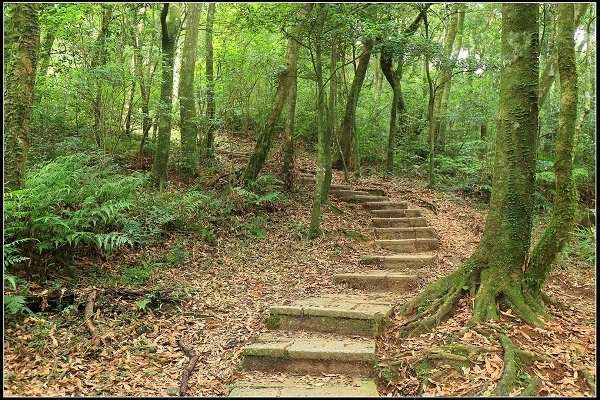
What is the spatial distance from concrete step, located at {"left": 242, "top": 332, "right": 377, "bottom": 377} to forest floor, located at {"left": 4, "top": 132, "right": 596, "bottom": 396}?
0.57 feet

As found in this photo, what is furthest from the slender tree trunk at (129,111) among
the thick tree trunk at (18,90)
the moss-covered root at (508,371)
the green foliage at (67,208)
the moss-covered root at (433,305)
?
the moss-covered root at (508,371)

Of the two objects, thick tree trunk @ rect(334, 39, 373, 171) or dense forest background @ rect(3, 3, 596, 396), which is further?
thick tree trunk @ rect(334, 39, 373, 171)

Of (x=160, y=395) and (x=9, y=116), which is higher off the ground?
(x=9, y=116)

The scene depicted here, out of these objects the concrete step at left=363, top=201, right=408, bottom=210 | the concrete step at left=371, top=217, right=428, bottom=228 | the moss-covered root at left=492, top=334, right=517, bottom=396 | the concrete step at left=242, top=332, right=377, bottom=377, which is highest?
the concrete step at left=363, top=201, right=408, bottom=210

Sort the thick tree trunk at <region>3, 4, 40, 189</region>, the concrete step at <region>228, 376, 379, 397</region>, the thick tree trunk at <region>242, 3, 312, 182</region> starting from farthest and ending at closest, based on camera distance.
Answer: the thick tree trunk at <region>242, 3, 312, 182</region> → the thick tree trunk at <region>3, 4, 40, 189</region> → the concrete step at <region>228, 376, 379, 397</region>

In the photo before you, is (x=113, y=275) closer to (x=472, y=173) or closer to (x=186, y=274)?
(x=186, y=274)

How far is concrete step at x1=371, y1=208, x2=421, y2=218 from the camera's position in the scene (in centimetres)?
1106

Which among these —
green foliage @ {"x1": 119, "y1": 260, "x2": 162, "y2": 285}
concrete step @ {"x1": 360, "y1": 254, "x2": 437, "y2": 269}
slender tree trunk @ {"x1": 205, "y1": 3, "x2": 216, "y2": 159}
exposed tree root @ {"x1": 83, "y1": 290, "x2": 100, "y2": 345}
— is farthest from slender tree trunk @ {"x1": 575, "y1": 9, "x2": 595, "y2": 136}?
exposed tree root @ {"x1": 83, "y1": 290, "x2": 100, "y2": 345}

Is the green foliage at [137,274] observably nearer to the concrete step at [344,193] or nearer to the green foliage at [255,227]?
the green foliage at [255,227]

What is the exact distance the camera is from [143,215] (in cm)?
804

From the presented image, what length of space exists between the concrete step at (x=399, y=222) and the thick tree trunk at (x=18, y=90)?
7371 millimetres

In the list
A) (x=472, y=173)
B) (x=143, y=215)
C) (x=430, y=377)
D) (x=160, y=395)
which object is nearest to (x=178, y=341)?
(x=160, y=395)

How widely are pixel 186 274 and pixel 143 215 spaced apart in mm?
1556

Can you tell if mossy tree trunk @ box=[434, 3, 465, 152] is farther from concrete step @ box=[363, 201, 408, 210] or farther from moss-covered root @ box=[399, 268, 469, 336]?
moss-covered root @ box=[399, 268, 469, 336]
